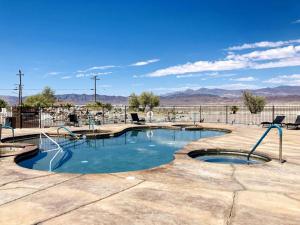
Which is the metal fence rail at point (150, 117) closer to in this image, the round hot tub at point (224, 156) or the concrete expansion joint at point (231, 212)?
the round hot tub at point (224, 156)

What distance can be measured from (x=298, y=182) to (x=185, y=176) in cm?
202

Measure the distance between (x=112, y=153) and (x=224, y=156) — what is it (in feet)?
12.8


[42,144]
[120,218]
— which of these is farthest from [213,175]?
[42,144]

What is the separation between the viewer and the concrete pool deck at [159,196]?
3.62m

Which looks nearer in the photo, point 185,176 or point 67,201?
point 67,201

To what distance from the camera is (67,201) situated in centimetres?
420

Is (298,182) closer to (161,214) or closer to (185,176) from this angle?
(185,176)

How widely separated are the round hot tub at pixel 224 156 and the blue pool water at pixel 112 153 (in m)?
1.09

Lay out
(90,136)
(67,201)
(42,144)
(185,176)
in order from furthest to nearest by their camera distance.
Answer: (90,136) < (42,144) < (185,176) < (67,201)

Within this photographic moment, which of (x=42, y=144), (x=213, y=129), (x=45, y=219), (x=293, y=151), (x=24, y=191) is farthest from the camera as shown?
(x=213, y=129)

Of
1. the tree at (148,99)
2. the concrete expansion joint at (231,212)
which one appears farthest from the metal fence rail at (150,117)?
the tree at (148,99)

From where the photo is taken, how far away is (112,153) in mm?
10422

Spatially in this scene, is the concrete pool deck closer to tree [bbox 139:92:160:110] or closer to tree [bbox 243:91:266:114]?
tree [bbox 243:91:266:114]

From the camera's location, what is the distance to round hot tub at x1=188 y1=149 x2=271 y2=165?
827 cm
